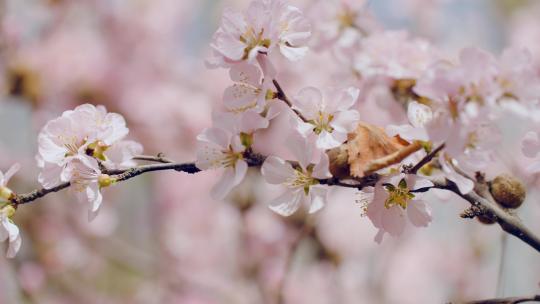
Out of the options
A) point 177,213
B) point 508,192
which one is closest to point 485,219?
point 508,192

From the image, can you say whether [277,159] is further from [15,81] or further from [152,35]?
[152,35]

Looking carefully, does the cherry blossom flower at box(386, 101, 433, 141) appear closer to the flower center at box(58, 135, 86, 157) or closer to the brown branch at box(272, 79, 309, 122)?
the brown branch at box(272, 79, 309, 122)

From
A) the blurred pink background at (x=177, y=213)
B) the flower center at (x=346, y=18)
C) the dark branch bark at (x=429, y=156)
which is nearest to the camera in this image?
the dark branch bark at (x=429, y=156)

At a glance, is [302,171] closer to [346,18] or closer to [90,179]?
[90,179]

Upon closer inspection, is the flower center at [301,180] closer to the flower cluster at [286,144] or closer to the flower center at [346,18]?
the flower cluster at [286,144]

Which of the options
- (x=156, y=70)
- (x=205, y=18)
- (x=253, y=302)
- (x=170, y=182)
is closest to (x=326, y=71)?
(x=253, y=302)

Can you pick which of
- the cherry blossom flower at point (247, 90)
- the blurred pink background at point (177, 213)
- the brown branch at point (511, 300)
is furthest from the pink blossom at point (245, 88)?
the blurred pink background at point (177, 213)
